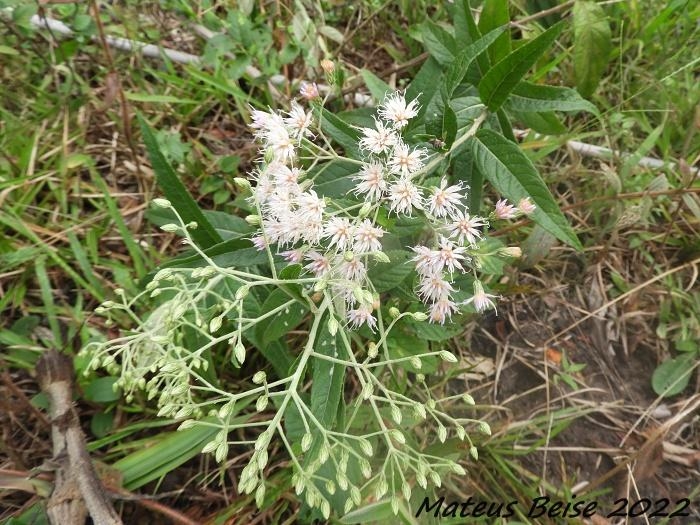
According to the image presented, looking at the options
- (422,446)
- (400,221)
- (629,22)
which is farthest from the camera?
(629,22)

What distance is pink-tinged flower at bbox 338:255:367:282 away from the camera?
143 cm

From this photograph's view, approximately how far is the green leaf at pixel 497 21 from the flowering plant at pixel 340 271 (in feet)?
0.70

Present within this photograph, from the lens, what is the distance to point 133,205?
249cm

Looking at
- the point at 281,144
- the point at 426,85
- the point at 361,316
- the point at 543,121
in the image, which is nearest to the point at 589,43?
the point at 543,121

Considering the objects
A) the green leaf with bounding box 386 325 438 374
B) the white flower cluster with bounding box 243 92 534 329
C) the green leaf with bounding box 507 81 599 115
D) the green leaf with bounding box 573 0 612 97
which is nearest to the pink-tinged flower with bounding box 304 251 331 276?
the white flower cluster with bounding box 243 92 534 329

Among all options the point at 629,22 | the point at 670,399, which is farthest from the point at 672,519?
the point at 629,22

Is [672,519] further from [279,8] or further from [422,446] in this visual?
Result: [279,8]

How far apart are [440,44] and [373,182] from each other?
30.1 inches

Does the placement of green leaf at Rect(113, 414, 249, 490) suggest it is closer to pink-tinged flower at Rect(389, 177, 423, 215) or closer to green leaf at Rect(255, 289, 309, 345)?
green leaf at Rect(255, 289, 309, 345)

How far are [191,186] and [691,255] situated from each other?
226 centimetres

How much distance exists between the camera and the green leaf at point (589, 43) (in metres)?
2.06

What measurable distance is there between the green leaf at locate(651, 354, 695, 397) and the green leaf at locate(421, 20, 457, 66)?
1.56m

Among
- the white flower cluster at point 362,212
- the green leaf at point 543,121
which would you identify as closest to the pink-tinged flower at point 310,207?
the white flower cluster at point 362,212

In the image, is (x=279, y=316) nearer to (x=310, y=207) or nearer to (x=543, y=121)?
(x=310, y=207)
